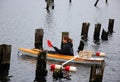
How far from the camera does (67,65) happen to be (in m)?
27.7

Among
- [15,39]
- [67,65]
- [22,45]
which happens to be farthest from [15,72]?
[15,39]

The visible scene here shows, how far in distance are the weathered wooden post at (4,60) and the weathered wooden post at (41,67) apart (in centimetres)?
188

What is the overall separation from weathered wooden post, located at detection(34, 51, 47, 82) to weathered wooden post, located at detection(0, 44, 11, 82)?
1.88m

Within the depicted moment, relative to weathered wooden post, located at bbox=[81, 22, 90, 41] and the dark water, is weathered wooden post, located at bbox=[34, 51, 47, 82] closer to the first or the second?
the dark water

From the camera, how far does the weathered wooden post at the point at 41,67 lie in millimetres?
23547

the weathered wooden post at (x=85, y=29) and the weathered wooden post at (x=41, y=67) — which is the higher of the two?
the weathered wooden post at (x=85, y=29)

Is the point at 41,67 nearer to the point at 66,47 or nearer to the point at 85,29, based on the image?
the point at 66,47

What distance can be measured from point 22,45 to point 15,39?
2855 mm

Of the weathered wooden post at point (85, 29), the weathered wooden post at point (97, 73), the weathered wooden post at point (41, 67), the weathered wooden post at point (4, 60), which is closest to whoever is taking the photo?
the weathered wooden post at point (97, 73)

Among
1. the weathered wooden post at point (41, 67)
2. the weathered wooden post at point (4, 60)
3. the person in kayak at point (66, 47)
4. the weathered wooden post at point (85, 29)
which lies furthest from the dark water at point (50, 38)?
the person in kayak at point (66, 47)

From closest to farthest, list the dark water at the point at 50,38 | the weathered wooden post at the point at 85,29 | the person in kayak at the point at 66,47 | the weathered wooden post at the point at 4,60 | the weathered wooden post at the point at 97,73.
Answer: the weathered wooden post at the point at 97,73
the weathered wooden post at the point at 4,60
the dark water at the point at 50,38
the person in kayak at the point at 66,47
the weathered wooden post at the point at 85,29

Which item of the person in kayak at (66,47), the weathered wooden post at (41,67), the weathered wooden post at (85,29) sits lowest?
the weathered wooden post at (41,67)

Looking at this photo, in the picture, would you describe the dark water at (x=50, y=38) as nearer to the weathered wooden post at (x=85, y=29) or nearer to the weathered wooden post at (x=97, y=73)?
the weathered wooden post at (x=85, y=29)

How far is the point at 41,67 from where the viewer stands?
79.3 feet
